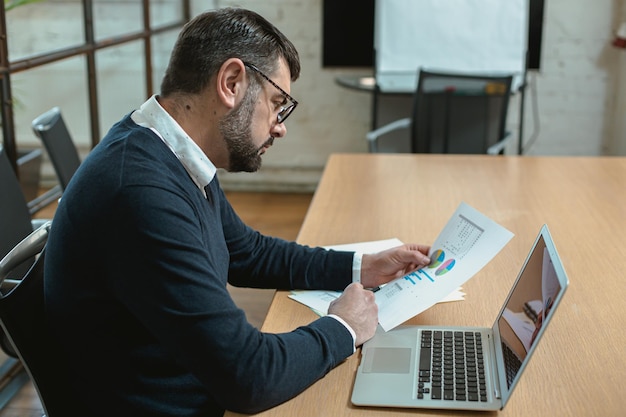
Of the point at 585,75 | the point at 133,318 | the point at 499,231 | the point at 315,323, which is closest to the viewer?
the point at 133,318

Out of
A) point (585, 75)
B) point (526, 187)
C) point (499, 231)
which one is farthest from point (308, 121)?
point (499, 231)

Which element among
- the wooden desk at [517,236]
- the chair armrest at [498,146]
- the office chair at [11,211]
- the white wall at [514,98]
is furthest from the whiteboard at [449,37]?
the office chair at [11,211]

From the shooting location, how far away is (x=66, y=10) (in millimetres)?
3100

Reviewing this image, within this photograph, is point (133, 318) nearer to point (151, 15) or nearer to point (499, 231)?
point (499, 231)

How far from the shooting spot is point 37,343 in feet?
3.72

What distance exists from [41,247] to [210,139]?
0.36m

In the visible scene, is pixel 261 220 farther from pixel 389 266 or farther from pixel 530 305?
pixel 530 305

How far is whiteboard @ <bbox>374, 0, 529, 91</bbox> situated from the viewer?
12.8ft

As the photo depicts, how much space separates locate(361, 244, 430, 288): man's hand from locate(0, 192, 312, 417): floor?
1281 millimetres

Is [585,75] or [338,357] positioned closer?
A: [338,357]

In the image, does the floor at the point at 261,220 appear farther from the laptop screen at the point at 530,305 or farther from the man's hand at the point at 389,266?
the laptop screen at the point at 530,305

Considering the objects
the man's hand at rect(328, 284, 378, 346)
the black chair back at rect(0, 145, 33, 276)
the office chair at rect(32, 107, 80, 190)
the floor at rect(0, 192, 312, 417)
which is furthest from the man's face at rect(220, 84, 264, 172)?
the floor at rect(0, 192, 312, 417)

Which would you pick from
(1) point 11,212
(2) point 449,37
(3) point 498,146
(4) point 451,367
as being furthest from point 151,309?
(2) point 449,37

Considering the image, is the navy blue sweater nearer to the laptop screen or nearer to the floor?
the laptop screen
